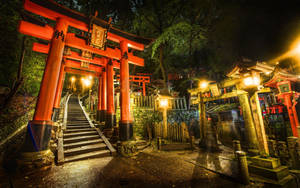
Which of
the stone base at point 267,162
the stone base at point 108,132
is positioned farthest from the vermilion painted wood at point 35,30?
the stone base at point 267,162

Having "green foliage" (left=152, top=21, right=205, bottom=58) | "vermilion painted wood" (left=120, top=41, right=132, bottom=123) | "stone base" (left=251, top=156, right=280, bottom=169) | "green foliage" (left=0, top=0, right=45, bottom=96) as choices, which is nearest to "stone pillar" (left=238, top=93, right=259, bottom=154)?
"stone base" (left=251, top=156, right=280, bottom=169)

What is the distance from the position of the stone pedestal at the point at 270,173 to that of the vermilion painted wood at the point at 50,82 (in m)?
8.62

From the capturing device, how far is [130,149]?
6535 mm

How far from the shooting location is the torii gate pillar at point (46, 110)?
4.84 metres

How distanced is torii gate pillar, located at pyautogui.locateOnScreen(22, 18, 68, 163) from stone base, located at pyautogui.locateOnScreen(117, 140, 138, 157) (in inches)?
117

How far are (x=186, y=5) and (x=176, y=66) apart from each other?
30.7 ft

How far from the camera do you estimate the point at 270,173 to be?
13.0 feet

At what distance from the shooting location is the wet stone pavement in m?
3.57

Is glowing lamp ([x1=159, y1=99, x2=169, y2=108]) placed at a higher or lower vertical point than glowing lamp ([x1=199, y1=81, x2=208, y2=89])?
lower

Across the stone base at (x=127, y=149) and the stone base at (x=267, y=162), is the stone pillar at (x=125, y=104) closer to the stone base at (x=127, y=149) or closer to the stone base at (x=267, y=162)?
the stone base at (x=127, y=149)

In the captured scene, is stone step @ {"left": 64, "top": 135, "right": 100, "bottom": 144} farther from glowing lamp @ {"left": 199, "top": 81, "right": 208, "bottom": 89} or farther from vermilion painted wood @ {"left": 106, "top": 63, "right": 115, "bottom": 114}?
glowing lamp @ {"left": 199, "top": 81, "right": 208, "bottom": 89}

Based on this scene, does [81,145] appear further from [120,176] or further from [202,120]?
[202,120]

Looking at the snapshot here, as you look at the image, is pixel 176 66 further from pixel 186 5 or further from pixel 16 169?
pixel 16 169

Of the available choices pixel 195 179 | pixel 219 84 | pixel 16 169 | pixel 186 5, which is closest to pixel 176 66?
pixel 186 5
